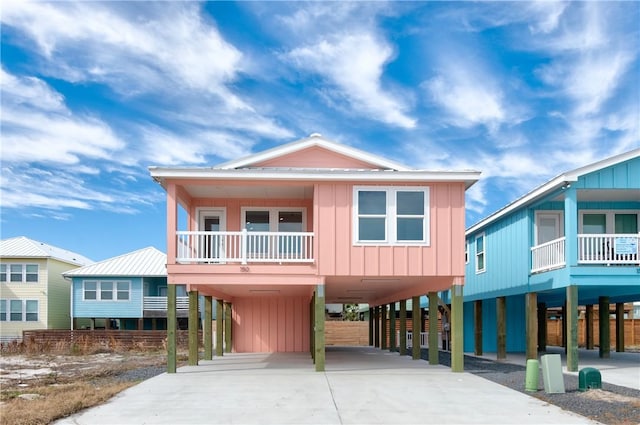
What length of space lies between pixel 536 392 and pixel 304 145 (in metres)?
9.57

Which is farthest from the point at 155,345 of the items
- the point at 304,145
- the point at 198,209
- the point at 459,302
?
the point at 459,302

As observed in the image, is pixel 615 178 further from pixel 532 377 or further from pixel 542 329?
pixel 542 329

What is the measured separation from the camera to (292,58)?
68.0ft

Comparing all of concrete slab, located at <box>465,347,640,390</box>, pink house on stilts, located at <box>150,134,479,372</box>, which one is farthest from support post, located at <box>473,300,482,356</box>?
pink house on stilts, located at <box>150,134,479,372</box>

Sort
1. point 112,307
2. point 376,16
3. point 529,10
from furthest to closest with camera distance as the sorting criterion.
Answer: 1. point 112,307
2. point 529,10
3. point 376,16

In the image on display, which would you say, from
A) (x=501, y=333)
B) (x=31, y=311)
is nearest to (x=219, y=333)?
(x=501, y=333)

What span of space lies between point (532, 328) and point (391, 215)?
233 inches

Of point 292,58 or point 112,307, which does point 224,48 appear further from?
point 112,307

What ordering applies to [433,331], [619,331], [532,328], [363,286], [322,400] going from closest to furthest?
1. [322,400]
2. [532,328]
3. [433,331]
4. [363,286]
5. [619,331]

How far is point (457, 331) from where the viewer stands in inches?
642

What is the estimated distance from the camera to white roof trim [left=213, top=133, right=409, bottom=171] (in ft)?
58.3

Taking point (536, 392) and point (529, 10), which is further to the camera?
point (529, 10)

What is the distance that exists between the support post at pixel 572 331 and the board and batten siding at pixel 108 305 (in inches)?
1050

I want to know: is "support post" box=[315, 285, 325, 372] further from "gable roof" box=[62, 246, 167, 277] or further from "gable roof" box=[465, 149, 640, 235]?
"gable roof" box=[62, 246, 167, 277]
